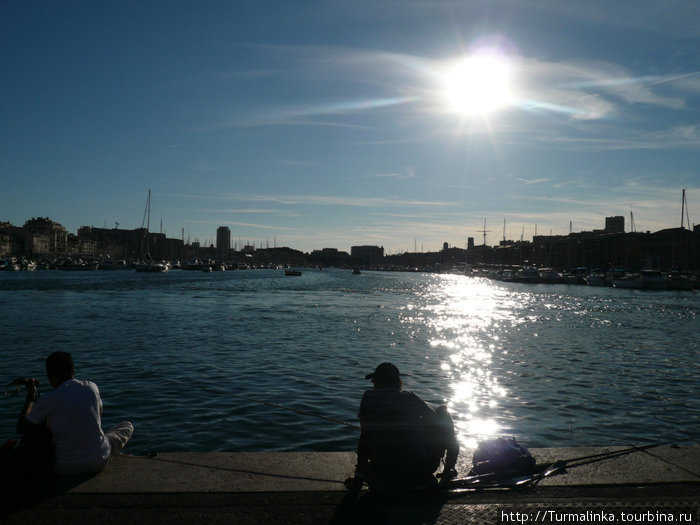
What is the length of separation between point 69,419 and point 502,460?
4397mm

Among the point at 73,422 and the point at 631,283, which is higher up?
the point at 631,283

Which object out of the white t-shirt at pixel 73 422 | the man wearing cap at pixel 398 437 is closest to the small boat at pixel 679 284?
the man wearing cap at pixel 398 437

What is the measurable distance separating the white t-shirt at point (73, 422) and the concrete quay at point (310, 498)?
0.17 m

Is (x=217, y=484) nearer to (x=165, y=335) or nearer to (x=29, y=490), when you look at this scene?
(x=29, y=490)

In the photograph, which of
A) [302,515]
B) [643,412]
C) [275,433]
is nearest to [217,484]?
[302,515]

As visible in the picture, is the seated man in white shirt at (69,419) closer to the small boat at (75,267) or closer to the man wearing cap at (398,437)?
the man wearing cap at (398,437)

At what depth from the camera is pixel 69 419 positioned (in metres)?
5.21

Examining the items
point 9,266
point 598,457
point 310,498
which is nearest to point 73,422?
point 310,498

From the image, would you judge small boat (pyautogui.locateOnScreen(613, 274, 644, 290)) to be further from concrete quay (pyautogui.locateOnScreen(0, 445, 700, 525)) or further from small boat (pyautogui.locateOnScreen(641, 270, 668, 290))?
concrete quay (pyautogui.locateOnScreen(0, 445, 700, 525))

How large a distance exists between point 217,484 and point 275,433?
4.74 meters

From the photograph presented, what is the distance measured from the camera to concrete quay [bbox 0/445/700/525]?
4.63 meters

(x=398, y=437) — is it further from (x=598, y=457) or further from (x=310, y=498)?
(x=598, y=457)

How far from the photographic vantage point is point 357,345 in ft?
76.1

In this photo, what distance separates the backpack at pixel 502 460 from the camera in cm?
576
